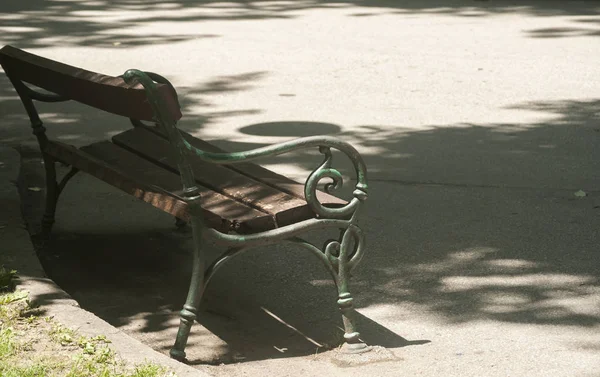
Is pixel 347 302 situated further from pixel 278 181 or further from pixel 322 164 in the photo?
pixel 278 181

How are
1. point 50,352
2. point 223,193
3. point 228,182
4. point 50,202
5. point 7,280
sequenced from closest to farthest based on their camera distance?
point 50,352, point 7,280, point 223,193, point 228,182, point 50,202

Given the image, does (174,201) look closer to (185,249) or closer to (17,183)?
(185,249)

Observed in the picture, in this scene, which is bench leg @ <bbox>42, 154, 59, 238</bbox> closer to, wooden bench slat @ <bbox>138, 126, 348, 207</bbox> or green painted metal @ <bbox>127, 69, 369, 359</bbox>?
wooden bench slat @ <bbox>138, 126, 348, 207</bbox>

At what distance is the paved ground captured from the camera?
4.84 metres

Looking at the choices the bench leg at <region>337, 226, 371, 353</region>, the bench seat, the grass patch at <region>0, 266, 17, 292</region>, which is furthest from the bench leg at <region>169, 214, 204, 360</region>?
the grass patch at <region>0, 266, 17, 292</region>

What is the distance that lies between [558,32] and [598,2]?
9.76 feet

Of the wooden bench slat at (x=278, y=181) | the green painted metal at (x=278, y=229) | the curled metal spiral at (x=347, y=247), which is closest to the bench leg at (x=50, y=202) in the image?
the wooden bench slat at (x=278, y=181)

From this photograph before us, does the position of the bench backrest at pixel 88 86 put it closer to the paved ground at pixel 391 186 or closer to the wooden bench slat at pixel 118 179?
the wooden bench slat at pixel 118 179

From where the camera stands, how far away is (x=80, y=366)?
12.6 feet

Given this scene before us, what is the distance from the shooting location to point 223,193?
4879mm

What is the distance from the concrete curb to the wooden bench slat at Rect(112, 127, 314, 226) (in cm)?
73

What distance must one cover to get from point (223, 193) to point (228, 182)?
0.45ft

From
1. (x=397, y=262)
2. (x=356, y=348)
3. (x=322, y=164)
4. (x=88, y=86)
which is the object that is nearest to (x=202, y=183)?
(x=88, y=86)

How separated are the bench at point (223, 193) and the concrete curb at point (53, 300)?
0.41 metres
